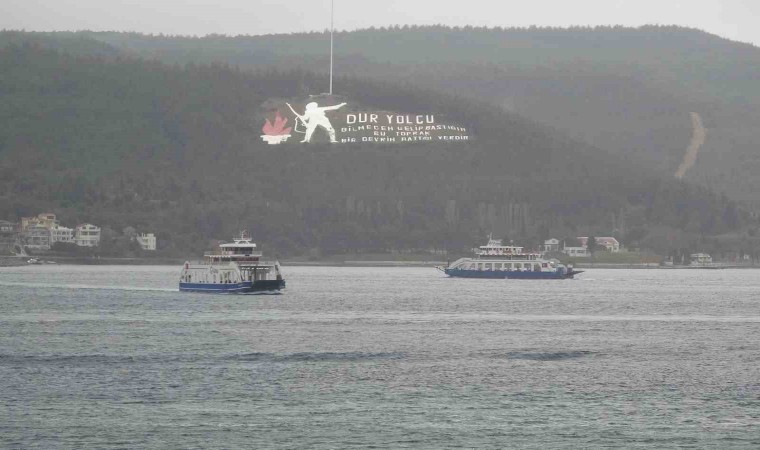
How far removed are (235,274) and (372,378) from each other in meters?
85.6

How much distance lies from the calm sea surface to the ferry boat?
21672 mm

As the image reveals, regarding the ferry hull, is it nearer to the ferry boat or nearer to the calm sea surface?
the ferry boat

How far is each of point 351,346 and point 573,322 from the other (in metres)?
34.2

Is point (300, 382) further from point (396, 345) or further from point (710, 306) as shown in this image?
point (710, 306)

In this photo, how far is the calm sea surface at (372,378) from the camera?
75312 millimetres

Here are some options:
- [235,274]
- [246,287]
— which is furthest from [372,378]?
[235,274]

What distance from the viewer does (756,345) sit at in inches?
4604

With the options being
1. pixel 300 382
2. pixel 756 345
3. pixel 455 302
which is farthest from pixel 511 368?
pixel 455 302

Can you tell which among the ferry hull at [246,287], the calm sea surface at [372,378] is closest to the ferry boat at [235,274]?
the ferry hull at [246,287]

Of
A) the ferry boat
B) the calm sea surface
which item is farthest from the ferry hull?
the calm sea surface

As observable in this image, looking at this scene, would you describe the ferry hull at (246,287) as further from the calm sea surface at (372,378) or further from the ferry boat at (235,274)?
the calm sea surface at (372,378)

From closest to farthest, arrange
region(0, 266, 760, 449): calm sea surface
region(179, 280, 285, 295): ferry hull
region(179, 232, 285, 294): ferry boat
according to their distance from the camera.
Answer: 1. region(0, 266, 760, 449): calm sea surface
2. region(179, 232, 285, 294): ferry boat
3. region(179, 280, 285, 295): ferry hull

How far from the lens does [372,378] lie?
9325cm

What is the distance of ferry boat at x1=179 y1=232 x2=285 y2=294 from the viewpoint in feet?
573
